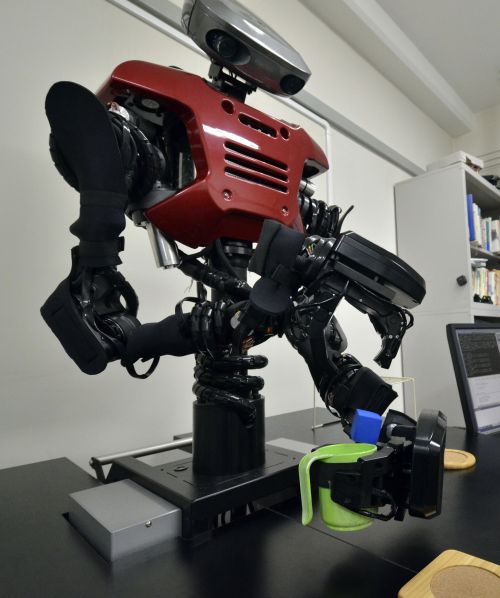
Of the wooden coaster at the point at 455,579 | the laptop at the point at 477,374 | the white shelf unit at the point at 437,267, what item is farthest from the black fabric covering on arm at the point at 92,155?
the white shelf unit at the point at 437,267

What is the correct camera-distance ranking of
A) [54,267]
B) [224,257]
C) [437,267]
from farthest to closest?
[437,267] < [54,267] < [224,257]

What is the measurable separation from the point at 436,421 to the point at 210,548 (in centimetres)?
28

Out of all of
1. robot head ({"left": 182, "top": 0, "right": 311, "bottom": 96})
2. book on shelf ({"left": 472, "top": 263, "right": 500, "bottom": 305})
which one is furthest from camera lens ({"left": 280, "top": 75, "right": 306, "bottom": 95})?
book on shelf ({"left": 472, "top": 263, "right": 500, "bottom": 305})

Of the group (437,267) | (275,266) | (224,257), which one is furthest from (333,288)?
(437,267)

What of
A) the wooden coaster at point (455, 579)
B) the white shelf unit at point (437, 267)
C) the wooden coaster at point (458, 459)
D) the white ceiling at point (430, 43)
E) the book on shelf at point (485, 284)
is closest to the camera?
the wooden coaster at point (455, 579)

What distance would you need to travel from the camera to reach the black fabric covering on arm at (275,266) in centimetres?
40

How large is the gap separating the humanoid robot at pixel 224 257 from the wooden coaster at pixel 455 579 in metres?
0.05

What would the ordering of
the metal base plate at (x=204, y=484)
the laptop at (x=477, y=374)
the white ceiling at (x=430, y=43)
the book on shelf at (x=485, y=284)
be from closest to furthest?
the metal base plate at (x=204, y=484)
the laptop at (x=477, y=374)
the white ceiling at (x=430, y=43)
the book on shelf at (x=485, y=284)

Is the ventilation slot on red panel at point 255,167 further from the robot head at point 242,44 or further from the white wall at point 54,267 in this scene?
the white wall at point 54,267

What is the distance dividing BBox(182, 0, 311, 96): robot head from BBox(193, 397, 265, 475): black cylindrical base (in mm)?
472

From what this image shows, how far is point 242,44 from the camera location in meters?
0.54

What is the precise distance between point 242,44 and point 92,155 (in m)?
0.26

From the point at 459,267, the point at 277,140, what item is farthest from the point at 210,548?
the point at 459,267

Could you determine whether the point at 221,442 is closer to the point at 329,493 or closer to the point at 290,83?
the point at 329,493
